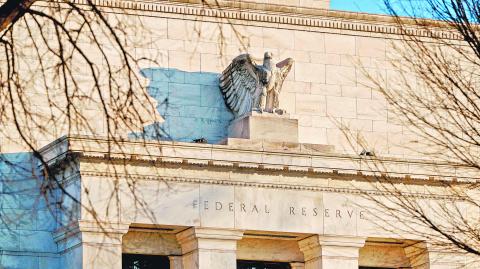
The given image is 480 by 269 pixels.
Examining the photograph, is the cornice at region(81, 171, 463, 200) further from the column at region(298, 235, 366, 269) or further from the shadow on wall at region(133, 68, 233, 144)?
the shadow on wall at region(133, 68, 233, 144)

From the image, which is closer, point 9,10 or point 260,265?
point 9,10

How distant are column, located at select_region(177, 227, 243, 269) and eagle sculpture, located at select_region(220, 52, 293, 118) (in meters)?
3.68

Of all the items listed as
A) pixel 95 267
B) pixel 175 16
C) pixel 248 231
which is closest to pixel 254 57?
pixel 175 16

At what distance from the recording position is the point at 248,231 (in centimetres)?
3788

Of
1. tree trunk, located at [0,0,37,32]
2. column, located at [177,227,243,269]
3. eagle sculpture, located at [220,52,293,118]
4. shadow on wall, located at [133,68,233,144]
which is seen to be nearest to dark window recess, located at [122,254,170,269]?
column, located at [177,227,243,269]

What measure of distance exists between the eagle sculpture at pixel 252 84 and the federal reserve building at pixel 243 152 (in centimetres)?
5

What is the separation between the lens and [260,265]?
39.7m

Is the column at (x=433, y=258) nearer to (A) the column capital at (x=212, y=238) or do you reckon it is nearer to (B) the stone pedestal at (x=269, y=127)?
(B) the stone pedestal at (x=269, y=127)

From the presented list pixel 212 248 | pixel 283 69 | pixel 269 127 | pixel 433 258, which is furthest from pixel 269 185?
pixel 433 258

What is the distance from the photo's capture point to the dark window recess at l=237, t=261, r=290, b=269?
129 ft

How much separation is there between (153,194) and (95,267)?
92.8 inches

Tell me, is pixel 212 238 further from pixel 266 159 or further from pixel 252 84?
pixel 252 84

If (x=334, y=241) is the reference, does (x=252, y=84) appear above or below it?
above

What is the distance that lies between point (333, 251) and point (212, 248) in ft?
11.4
